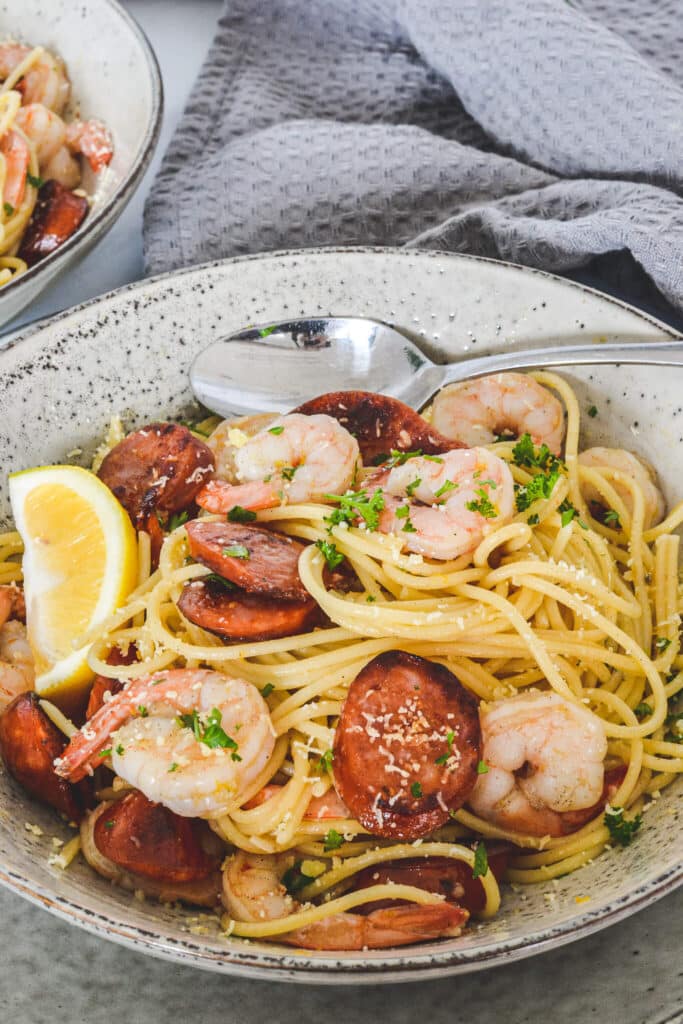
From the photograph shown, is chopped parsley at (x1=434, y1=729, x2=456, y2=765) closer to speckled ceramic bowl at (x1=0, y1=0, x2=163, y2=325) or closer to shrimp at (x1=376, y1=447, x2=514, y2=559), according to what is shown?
shrimp at (x1=376, y1=447, x2=514, y2=559)

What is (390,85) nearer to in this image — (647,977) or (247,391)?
(247,391)

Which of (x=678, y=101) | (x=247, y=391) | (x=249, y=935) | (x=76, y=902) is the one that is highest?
(x=678, y=101)

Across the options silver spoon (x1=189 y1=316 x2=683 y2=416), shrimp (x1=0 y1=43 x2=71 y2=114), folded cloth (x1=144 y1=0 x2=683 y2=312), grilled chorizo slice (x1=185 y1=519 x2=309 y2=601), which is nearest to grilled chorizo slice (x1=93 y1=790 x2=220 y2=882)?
grilled chorizo slice (x1=185 y1=519 x2=309 y2=601)

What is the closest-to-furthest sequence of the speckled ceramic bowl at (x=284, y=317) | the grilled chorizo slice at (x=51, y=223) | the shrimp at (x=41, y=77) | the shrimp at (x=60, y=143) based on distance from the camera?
the speckled ceramic bowl at (x=284, y=317)
the grilled chorizo slice at (x=51, y=223)
the shrimp at (x=60, y=143)
the shrimp at (x=41, y=77)

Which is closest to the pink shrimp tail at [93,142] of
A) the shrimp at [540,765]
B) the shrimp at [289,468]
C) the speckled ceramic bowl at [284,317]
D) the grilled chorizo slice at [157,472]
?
the speckled ceramic bowl at [284,317]

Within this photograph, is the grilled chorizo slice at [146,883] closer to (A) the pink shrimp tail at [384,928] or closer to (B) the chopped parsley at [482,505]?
(A) the pink shrimp tail at [384,928]

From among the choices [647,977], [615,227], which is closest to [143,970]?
[647,977]
